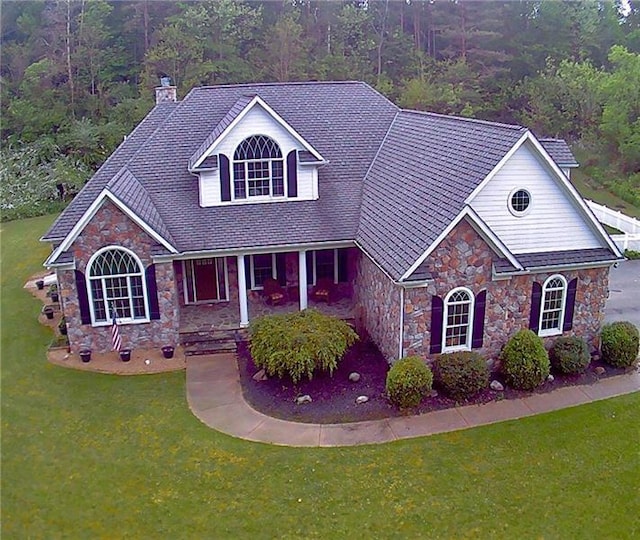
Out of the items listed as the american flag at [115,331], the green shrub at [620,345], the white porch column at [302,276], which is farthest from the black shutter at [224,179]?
the green shrub at [620,345]

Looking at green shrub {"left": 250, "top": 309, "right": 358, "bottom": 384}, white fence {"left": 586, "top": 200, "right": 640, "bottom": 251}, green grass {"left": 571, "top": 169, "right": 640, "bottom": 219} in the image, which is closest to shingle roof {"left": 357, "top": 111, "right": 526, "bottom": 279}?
green shrub {"left": 250, "top": 309, "right": 358, "bottom": 384}

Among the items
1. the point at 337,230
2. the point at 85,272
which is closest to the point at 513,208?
the point at 337,230

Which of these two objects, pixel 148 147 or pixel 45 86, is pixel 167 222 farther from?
pixel 45 86

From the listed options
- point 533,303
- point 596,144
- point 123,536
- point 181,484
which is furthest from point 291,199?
point 596,144

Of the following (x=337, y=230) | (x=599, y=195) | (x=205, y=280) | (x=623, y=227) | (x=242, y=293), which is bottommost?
(x=599, y=195)

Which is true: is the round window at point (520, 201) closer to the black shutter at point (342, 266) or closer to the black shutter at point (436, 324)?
the black shutter at point (436, 324)

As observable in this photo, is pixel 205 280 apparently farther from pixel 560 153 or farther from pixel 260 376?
pixel 560 153

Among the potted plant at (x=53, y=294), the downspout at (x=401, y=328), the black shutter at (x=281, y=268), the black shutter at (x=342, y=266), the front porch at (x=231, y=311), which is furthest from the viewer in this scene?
the potted plant at (x=53, y=294)
